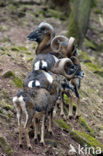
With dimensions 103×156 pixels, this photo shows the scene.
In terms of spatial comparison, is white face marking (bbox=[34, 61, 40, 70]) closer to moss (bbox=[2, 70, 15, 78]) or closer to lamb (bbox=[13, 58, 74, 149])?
lamb (bbox=[13, 58, 74, 149])

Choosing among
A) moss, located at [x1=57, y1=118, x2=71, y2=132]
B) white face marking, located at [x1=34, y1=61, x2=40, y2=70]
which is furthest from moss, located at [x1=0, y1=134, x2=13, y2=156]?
moss, located at [x1=57, y1=118, x2=71, y2=132]

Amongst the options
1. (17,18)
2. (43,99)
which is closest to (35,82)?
(43,99)

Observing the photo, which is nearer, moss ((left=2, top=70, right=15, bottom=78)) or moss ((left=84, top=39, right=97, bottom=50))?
moss ((left=2, top=70, right=15, bottom=78))

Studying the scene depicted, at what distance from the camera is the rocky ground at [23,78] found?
28.1 ft

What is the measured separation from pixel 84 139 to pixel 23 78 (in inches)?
123

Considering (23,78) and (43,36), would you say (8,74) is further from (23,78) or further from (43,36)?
(43,36)

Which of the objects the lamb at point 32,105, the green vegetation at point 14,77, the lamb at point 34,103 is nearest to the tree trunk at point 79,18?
the green vegetation at point 14,77

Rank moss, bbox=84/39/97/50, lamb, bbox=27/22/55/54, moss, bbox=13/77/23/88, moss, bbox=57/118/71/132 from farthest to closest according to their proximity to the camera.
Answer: moss, bbox=84/39/97/50
moss, bbox=13/77/23/88
lamb, bbox=27/22/55/54
moss, bbox=57/118/71/132

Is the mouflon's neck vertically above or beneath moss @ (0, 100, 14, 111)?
above

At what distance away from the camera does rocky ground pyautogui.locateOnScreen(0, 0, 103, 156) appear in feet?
28.1

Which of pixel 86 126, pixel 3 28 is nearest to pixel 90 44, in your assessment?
pixel 3 28

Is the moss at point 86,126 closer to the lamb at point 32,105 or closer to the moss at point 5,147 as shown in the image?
the lamb at point 32,105

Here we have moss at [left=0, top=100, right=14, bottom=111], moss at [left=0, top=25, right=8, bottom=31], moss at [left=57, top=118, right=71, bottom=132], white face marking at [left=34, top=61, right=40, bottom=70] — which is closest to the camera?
moss at [left=0, top=100, right=14, bottom=111]

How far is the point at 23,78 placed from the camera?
1177cm
